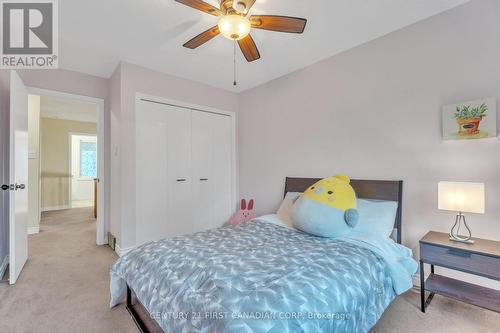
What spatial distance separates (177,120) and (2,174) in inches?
80.5

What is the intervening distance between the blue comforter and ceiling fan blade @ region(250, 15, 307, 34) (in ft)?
5.35

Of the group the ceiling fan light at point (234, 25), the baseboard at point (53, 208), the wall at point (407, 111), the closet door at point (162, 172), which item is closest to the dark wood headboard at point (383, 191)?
the wall at point (407, 111)

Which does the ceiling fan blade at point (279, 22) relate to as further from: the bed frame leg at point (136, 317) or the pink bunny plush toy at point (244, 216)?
the pink bunny plush toy at point (244, 216)

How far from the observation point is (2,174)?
2.69 m

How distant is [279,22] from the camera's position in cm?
175

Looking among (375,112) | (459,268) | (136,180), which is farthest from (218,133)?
(459,268)

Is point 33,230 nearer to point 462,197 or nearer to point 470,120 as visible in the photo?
point 462,197

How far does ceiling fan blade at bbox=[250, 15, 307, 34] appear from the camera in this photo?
5.57ft

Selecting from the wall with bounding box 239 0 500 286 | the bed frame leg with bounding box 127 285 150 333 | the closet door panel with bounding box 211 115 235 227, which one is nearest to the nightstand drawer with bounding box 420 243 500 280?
the wall with bounding box 239 0 500 286

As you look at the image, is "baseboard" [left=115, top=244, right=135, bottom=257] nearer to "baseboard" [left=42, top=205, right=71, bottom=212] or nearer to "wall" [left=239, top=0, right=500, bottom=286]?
"wall" [left=239, top=0, right=500, bottom=286]

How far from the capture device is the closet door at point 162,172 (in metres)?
3.11

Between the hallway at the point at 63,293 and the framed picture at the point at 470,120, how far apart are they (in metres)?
2.94

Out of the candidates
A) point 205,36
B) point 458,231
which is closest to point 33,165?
point 205,36

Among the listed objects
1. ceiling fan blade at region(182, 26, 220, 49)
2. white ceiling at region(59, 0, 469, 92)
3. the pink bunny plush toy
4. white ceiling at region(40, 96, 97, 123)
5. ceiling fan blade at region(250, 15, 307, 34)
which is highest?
white ceiling at region(59, 0, 469, 92)
